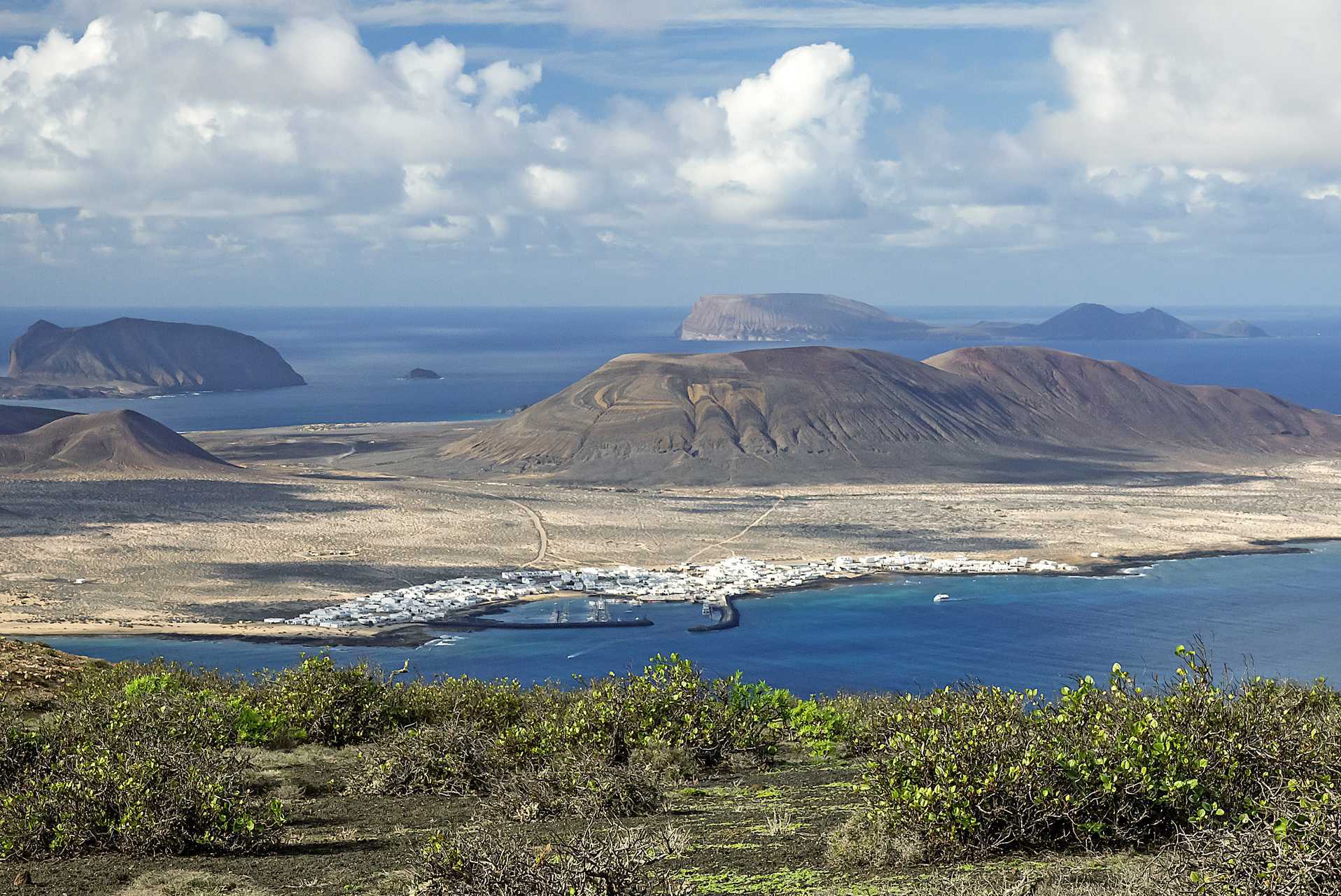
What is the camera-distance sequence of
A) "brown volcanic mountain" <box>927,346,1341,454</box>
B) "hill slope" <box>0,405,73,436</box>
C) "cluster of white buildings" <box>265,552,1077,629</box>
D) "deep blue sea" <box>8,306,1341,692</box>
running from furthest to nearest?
"brown volcanic mountain" <box>927,346,1341,454</box>
"hill slope" <box>0,405,73,436</box>
"cluster of white buildings" <box>265,552,1077,629</box>
"deep blue sea" <box>8,306,1341,692</box>

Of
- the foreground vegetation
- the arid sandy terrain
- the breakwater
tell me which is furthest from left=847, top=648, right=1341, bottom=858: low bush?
the arid sandy terrain

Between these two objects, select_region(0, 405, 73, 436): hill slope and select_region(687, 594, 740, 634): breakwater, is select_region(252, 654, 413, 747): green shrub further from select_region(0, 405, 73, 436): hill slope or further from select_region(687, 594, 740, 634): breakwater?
select_region(0, 405, 73, 436): hill slope

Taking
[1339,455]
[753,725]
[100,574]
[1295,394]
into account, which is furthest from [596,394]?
[1295,394]

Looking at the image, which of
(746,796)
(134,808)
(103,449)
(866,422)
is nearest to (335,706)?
(134,808)

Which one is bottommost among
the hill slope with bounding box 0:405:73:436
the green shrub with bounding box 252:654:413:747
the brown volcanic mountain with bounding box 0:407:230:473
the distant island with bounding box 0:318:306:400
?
the green shrub with bounding box 252:654:413:747

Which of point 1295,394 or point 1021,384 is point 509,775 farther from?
point 1295,394

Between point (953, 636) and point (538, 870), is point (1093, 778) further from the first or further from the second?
point (953, 636)
